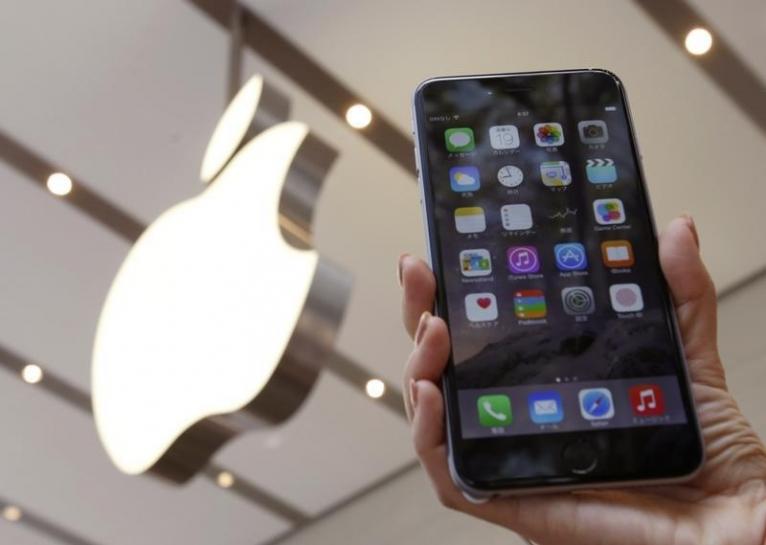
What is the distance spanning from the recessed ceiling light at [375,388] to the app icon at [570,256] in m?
4.12

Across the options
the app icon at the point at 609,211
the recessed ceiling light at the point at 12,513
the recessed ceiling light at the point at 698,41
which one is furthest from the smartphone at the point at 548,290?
the recessed ceiling light at the point at 12,513

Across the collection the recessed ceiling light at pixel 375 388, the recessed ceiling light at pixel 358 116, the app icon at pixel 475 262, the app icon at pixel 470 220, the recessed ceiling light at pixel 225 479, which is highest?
the app icon at pixel 470 220

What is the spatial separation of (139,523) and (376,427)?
1.60m

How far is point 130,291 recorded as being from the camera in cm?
248

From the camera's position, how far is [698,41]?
13.3 ft

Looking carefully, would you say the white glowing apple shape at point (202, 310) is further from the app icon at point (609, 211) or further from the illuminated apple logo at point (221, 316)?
the app icon at point (609, 211)

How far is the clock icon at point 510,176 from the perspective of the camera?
1.30 m

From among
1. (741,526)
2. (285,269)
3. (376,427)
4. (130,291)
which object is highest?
(741,526)

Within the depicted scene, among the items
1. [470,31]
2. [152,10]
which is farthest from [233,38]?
[470,31]

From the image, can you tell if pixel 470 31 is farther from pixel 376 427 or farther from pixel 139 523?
pixel 139 523

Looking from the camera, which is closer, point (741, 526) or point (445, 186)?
point (741, 526)

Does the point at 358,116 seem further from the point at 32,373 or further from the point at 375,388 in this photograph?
the point at 32,373

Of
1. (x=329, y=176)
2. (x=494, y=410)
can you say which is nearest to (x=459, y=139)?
(x=494, y=410)

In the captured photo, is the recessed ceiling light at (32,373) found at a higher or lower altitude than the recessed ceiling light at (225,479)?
higher
